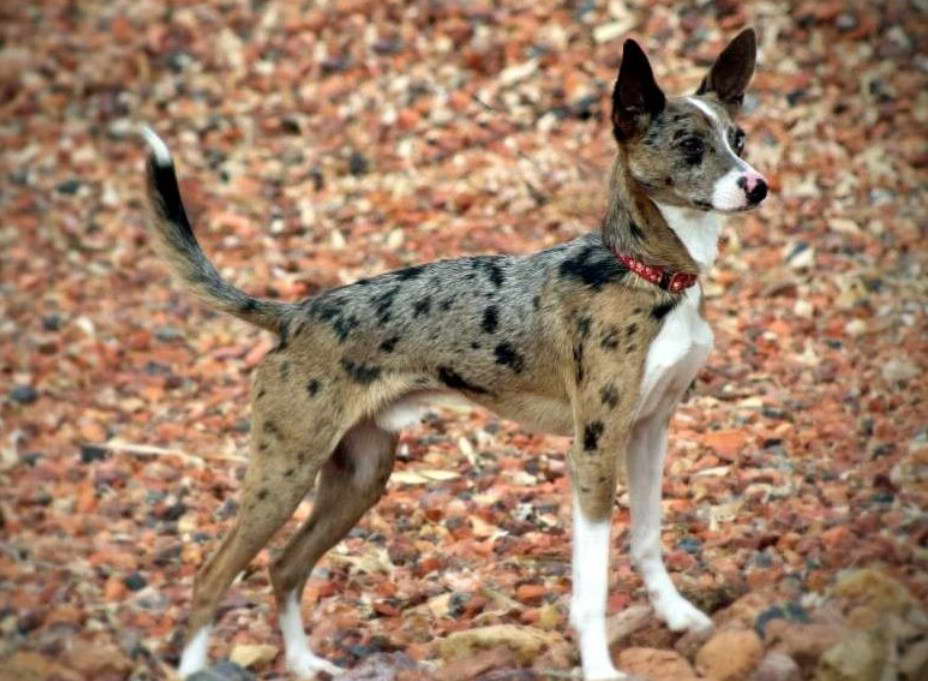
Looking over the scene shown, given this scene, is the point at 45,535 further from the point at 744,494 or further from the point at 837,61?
the point at 837,61

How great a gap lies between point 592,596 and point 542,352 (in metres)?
0.89

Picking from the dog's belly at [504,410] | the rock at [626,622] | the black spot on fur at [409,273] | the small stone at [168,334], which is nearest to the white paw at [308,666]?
the dog's belly at [504,410]

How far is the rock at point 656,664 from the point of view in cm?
509

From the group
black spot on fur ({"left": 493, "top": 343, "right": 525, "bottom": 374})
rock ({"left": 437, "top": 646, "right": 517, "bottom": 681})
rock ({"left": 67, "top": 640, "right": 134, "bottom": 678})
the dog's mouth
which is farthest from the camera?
rock ({"left": 67, "top": 640, "right": 134, "bottom": 678})

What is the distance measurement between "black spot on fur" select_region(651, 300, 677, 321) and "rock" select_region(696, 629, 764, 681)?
110 centimetres

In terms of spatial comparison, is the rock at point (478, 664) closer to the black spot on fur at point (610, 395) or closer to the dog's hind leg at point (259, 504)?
the dog's hind leg at point (259, 504)

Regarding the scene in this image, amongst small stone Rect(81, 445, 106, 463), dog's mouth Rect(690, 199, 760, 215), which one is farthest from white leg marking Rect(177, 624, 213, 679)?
small stone Rect(81, 445, 106, 463)

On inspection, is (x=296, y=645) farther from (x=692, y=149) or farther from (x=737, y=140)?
(x=737, y=140)

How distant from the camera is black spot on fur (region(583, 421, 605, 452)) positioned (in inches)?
204

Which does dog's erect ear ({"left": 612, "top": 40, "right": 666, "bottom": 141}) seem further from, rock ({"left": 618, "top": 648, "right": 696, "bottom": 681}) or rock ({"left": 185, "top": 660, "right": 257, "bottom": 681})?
rock ({"left": 185, "top": 660, "right": 257, "bottom": 681})

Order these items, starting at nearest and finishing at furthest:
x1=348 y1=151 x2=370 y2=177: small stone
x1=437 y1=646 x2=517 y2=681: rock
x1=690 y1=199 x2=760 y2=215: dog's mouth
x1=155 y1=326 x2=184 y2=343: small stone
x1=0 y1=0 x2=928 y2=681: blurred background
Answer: x1=690 y1=199 x2=760 y2=215: dog's mouth → x1=437 y1=646 x2=517 y2=681: rock → x1=0 y1=0 x2=928 y2=681: blurred background → x1=155 y1=326 x2=184 y2=343: small stone → x1=348 y1=151 x2=370 y2=177: small stone

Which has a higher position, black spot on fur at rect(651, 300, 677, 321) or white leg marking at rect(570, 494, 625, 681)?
black spot on fur at rect(651, 300, 677, 321)

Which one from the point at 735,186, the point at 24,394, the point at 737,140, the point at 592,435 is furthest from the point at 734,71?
the point at 24,394

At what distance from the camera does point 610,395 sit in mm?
5160
